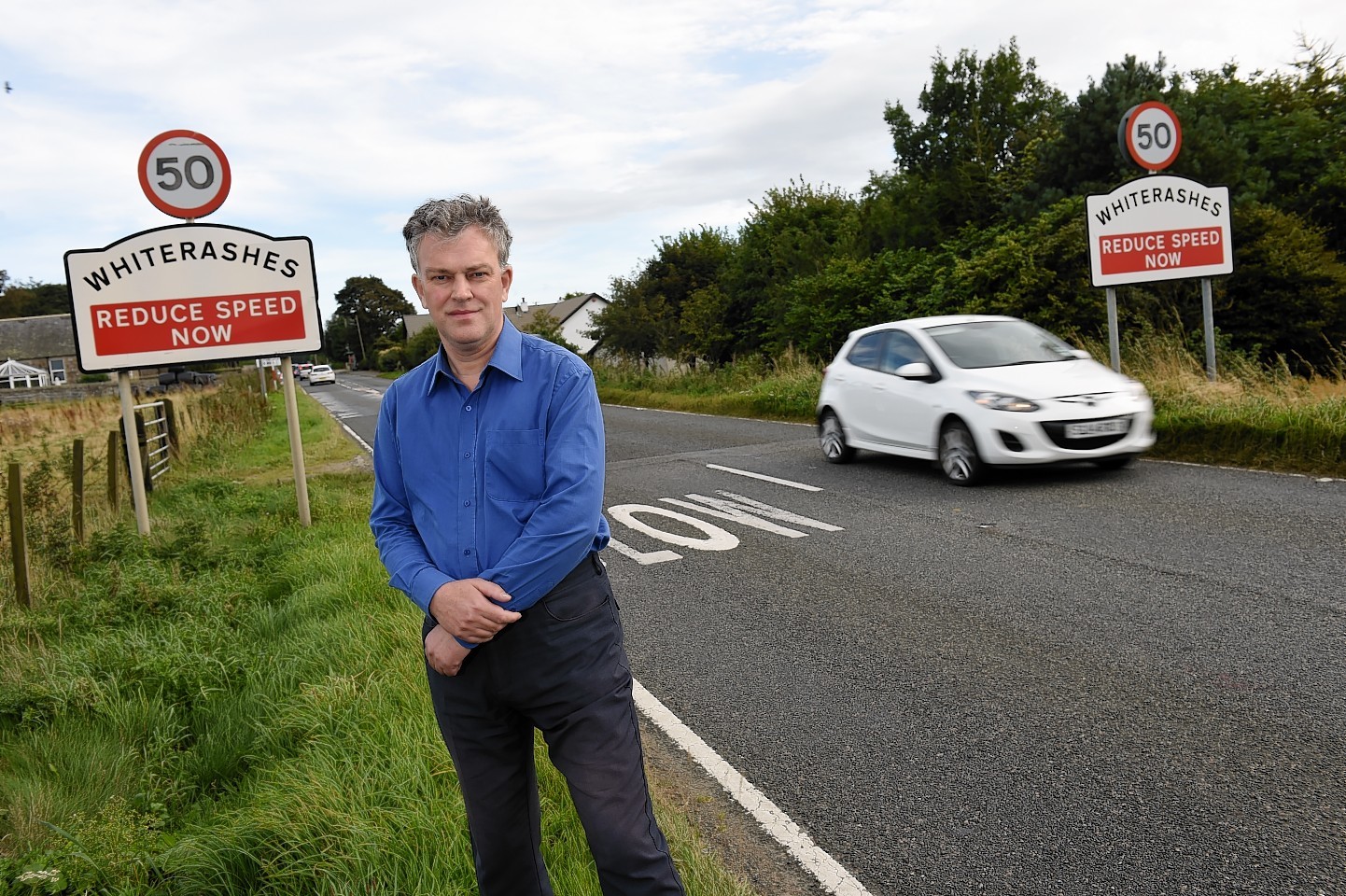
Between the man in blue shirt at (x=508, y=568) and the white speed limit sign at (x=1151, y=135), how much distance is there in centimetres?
1286

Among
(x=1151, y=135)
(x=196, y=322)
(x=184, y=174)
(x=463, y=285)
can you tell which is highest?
Result: (x=1151, y=135)

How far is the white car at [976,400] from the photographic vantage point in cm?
909

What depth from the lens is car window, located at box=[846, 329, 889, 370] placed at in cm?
1127

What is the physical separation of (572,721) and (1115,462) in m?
8.86

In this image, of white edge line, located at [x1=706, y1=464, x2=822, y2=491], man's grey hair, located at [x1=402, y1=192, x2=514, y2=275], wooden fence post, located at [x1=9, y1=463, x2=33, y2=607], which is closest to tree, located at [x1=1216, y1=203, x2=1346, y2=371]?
white edge line, located at [x1=706, y1=464, x2=822, y2=491]

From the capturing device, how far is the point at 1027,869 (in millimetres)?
2984

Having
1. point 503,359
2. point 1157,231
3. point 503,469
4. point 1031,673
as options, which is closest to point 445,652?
point 503,469

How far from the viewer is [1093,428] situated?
9.03m

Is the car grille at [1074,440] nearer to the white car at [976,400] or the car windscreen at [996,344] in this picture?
the white car at [976,400]

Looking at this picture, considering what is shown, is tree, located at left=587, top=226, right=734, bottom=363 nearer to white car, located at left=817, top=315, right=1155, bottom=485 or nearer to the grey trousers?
white car, located at left=817, top=315, right=1155, bottom=485

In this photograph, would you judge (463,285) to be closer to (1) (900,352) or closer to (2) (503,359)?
(2) (503,359)

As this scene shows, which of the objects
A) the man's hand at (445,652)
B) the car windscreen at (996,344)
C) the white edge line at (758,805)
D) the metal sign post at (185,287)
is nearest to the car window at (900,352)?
the car windscreen at (996,344)

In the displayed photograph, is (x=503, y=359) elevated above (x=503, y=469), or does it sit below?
above

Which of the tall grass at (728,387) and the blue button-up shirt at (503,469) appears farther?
the tall grass at (728,387)
